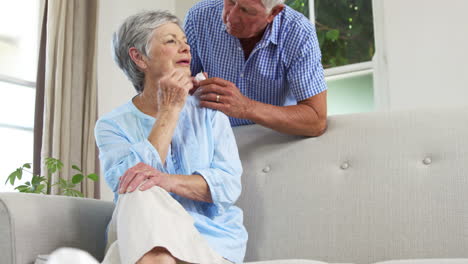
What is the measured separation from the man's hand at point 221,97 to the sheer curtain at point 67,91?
6.50 feet

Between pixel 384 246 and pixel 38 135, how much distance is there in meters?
2.54

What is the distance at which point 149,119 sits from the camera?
5.74 feet

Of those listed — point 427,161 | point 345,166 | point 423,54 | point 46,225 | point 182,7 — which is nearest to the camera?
point 46,225

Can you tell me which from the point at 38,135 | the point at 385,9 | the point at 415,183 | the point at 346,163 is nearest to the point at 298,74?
the point at 346,163

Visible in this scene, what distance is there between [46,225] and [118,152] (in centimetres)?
28

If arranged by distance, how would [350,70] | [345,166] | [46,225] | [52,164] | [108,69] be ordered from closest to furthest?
1. [46,225]
2. [345,166]
3. [52,164]
4. [350,70]
5. [108,69]

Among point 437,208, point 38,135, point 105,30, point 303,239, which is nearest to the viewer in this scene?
point 437,208

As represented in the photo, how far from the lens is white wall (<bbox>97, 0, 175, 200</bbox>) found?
408 cm

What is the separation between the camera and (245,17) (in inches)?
80.6

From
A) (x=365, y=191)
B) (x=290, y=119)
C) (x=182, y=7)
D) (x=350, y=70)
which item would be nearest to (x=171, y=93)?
(x=290, y=119)

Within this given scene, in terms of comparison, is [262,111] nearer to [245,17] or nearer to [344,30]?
[245,17]

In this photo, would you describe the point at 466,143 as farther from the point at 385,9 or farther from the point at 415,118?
the point at 385,9

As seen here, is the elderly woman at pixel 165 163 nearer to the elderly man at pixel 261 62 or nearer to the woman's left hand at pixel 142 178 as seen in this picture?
the woman's left hand at pixel 142 178

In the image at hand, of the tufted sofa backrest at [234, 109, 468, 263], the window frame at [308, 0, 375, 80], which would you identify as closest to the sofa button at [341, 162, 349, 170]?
the tufted sofa backrest at [234, 109, 468, 263]
